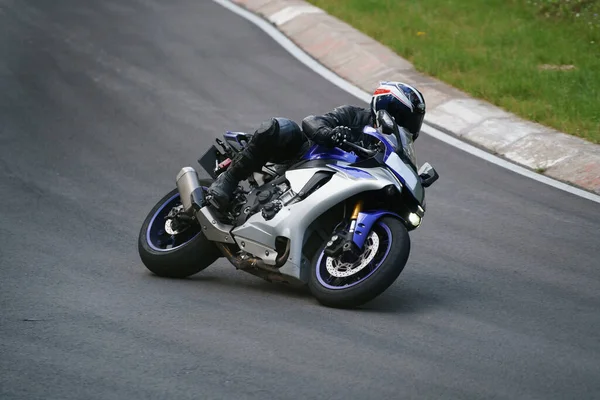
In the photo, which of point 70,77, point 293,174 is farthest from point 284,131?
point 70,77

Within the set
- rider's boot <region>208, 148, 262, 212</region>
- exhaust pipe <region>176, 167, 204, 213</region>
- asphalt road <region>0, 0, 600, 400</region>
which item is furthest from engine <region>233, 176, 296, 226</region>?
asphalt road <region>0, 0, 600, 400</region>

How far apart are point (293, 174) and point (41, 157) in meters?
4.91

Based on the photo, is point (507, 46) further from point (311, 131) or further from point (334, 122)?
point (311, 131)

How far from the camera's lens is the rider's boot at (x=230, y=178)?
25.8 ft

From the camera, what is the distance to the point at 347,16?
58.1 ft

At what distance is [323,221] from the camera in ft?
25.2

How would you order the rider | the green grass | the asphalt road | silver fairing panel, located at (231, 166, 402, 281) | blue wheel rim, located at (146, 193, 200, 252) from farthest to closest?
the green grass
blue wheel rim, located at (146, 193, 200, 252)
the rider
silver fairing panel, located at (231, 166, 402, 281)
the asphalt road

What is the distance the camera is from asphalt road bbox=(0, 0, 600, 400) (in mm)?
5824

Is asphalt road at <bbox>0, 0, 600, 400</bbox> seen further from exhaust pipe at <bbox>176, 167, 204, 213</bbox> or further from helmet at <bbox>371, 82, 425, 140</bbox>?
helmet at <bbox>371, 82, 425, 140</bbox>

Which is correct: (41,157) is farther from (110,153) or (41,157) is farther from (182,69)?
(182,69)

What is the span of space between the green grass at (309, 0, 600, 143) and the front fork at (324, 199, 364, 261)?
6132 mm

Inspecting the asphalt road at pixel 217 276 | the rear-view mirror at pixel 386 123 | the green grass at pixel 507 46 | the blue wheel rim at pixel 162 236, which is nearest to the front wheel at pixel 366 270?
the asphalt road at pixel 217 276

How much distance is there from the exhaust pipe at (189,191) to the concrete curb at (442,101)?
4.90 m

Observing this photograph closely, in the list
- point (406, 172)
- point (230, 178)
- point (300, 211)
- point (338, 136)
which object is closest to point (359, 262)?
point (300, 211)
